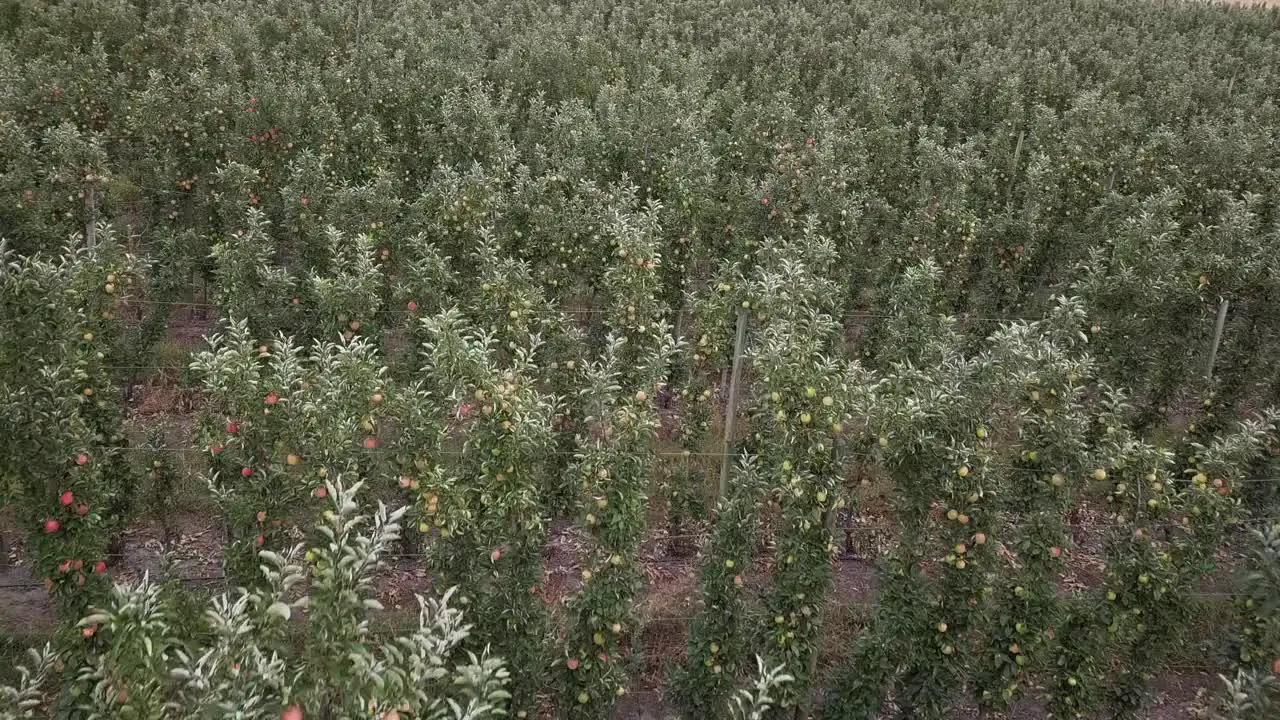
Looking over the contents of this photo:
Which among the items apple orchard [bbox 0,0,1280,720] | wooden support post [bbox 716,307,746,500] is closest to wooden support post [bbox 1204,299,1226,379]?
apple orchard [bbox 0,0,1280,720]

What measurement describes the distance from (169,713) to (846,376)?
530 centimetres

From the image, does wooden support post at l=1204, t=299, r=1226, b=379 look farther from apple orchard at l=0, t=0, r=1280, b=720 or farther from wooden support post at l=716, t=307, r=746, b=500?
wooden support post at l=716, t=307, r=746, b=500

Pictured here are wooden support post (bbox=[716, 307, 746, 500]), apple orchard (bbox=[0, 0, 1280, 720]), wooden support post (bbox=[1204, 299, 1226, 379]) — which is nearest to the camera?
apple orchard (bbox=[0, 0, 1280, 720])

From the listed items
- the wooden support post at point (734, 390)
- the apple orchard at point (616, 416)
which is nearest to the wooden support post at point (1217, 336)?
the apple orchard at point (616, 416)

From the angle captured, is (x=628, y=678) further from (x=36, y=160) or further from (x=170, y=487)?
(x=36, y=160)

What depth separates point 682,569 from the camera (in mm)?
10000

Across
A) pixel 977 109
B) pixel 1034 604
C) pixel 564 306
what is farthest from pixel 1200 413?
pixel 977 109

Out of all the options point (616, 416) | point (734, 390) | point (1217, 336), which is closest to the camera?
point (616, 416)

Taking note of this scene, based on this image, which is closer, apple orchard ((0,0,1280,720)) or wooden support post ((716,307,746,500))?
apple orchard ((0,0,1280,720))

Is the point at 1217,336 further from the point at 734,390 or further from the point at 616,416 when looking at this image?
the point at 616,416

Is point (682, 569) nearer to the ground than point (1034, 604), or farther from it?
nearer to the ground

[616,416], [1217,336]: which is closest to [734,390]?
[616,416]

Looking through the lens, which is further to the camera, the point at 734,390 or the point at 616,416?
the point at 734,390

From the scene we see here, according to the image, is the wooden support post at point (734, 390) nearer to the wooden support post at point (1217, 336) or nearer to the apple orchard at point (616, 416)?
the apple orchard at point (616, 416)
